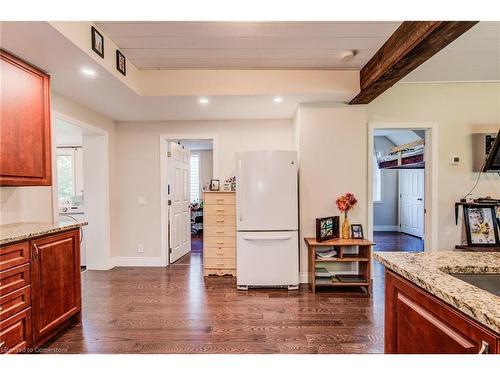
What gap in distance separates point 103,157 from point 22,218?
1662mm

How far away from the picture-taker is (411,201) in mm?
6824

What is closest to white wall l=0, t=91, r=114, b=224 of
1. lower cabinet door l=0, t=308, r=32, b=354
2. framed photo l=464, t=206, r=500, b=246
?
lower cabinet door l=0, t=308, r=32, b=354

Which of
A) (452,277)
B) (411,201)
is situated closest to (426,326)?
(452,277)

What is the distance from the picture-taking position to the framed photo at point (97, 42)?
79.8 inches

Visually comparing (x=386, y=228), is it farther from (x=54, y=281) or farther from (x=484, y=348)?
(x=54, y=281)

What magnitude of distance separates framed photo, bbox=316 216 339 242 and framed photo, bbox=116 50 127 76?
2.56 m

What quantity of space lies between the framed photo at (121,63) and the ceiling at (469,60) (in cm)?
302

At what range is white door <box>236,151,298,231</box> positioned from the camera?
313 cm

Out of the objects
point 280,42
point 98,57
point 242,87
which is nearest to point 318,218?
point 242,87

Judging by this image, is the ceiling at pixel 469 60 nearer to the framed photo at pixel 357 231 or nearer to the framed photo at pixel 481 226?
the framed photo at pixel 481 226

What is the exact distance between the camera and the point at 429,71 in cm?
305

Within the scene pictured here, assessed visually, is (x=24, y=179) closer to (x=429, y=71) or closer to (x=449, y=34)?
(x=449, y=34)

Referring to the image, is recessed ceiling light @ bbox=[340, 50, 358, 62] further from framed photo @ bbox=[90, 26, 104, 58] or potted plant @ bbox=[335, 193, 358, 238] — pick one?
framed photo @ bbox=[90, 26, 104, 58]

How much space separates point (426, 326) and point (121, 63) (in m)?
2.92
